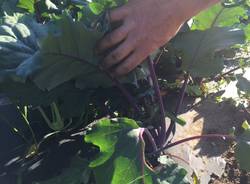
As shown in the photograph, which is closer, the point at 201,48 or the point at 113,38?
the point at 113,38

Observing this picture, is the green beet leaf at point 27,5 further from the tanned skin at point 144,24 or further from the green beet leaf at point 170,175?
the green beet leaf at point 170,175

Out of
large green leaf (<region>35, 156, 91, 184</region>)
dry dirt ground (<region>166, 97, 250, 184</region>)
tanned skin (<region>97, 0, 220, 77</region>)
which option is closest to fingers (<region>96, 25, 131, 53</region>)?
tanned skin (<region>97, 0, 220, 77</region>)

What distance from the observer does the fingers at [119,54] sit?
1.08 meters

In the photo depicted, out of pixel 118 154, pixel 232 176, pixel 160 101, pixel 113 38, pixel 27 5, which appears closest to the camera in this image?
pixel 118 154

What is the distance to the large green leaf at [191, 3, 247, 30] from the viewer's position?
1330 millimetres

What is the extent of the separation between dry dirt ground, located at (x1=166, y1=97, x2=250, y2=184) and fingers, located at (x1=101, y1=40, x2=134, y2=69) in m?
0.47

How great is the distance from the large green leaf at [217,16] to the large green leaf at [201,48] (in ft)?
0.13

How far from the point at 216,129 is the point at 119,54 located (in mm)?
656

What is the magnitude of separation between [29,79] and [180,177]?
50 centimetres

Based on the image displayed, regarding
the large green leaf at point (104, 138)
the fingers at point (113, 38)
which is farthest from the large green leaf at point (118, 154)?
the fingers at point (113, 38)

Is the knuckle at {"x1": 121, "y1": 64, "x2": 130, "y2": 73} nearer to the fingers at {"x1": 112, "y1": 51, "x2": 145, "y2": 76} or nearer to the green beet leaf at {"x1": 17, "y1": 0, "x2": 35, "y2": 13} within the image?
the fingers at {"x1": 112, "y1": 51, "x2": 145, "y2": 76}

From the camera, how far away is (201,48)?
4.27ft

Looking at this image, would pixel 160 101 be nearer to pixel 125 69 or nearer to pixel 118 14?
pixel 125 69

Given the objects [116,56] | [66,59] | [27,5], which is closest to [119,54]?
[116,56]
